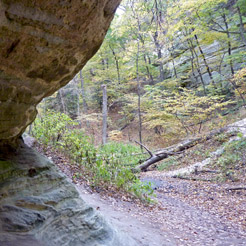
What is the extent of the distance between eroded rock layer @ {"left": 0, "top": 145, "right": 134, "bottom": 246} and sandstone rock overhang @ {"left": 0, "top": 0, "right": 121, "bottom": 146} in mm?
563

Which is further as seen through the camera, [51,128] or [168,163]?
[168,163]

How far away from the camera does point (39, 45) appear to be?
211 cm

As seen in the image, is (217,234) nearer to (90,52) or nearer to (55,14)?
(90,52)

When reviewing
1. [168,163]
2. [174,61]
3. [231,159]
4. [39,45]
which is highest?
[174,61]

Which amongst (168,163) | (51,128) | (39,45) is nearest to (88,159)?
(51,128)

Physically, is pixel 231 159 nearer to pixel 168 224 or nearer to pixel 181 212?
pixel 181 212

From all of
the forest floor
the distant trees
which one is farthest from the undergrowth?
the distant trees

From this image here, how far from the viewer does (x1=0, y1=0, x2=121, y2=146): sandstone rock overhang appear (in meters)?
1.90

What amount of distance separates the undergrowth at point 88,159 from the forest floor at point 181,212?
30cm

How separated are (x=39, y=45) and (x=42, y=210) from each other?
78.7 inches

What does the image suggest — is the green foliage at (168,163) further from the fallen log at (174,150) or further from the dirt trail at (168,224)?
the dirt trail at (168,224)

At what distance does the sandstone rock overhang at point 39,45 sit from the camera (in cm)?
190

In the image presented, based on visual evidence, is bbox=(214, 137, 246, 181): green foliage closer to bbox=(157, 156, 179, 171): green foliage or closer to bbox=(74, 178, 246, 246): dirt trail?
bbox=(157, 156, 179, 171): green foliage

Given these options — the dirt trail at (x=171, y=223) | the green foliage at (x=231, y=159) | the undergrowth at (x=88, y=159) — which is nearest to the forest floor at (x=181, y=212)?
the dirt trail at (x=171, y=223)
